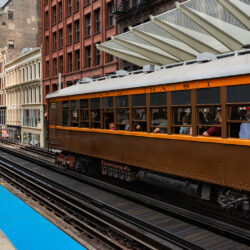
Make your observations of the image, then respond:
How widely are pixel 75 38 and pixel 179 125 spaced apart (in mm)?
27926

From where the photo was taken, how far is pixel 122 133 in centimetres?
1159

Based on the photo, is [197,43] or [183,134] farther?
[197,43]

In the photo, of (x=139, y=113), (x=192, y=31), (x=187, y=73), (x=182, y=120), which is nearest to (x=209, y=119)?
(x=182, y=120)

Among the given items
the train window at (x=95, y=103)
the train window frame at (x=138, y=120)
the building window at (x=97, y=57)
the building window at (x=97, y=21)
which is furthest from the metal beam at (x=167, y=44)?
the building window at (x=97, y=21)

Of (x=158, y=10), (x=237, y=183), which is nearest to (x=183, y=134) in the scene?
(x=237, y=183)

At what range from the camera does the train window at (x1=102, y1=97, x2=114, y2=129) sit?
12192mm

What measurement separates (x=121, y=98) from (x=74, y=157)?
581cm

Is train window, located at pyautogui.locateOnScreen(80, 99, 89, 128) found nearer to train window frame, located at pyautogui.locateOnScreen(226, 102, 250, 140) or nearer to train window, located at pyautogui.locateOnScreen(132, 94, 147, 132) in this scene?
train window, located at pyautogui.locateOnScreen(132, 94, 147, 132)

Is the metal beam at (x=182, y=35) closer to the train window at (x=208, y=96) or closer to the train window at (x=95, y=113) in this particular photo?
the train window at (x=95, y=113)

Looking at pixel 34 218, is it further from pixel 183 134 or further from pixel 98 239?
pixel 183 134

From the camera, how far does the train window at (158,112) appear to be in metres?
9.78

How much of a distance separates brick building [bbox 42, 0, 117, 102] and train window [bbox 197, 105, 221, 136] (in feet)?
61.3

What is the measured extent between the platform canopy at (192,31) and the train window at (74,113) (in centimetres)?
518

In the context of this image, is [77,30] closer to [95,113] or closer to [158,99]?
[95,113]
